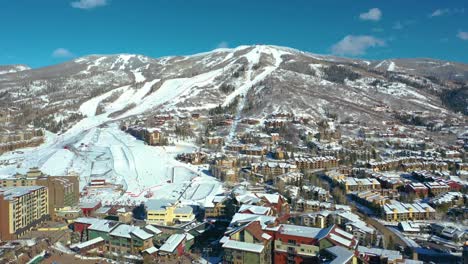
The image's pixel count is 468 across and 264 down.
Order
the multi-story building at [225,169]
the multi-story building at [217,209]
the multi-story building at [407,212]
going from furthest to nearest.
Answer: the multi-story building at [225,169] < the multi-story building at [407,212] < the multi-story building at [217,209]

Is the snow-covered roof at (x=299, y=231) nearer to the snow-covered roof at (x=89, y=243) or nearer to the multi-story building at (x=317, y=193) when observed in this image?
the snow-covered roof at (x=89, y=243)

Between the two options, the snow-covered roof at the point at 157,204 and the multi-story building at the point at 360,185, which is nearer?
the snow-covered roof at the point at 157,204

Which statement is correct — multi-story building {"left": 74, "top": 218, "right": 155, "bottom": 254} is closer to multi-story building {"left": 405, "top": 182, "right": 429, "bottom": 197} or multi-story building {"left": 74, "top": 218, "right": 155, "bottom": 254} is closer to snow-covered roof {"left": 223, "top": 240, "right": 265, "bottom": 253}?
snow-covered roof {"left": 223, "top": 240, "right": 265, "bottom": 253}

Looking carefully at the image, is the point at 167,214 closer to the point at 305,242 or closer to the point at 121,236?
the point at 121,236

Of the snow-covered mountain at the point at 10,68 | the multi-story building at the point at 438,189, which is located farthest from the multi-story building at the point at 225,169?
the snow-covered mountain at the point at 10,68

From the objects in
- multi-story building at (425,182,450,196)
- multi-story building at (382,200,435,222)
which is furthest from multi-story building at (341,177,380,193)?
multi-story building at (382,200,435,222)
